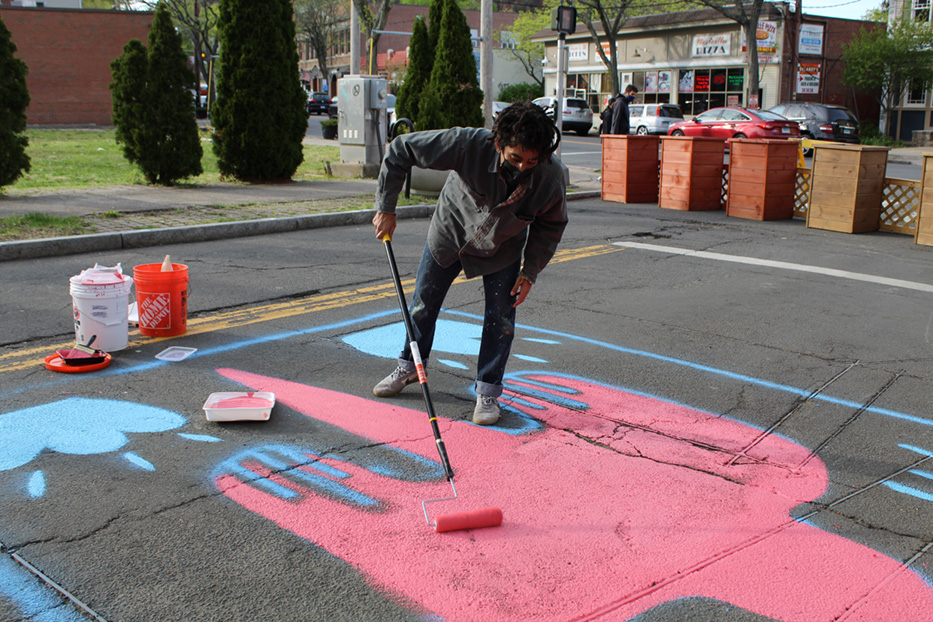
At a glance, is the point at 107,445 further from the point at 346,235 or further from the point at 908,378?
the point at 346,235

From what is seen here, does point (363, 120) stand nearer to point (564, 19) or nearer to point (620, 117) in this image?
point (564, 19)

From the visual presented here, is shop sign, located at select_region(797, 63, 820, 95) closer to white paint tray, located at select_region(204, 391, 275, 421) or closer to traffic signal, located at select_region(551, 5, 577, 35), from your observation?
traffic signal, located at select_region(551, 5, 577, 35)

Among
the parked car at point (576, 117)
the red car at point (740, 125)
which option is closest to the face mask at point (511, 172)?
the red car at point (740, 125)

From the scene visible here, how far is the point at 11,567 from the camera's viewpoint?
2844 millimetres

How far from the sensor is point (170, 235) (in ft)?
31.0

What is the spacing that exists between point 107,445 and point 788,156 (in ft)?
37.5

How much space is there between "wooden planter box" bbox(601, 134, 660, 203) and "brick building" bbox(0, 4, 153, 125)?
99.3 ft

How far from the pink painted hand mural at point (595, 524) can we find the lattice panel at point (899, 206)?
8.74 metres

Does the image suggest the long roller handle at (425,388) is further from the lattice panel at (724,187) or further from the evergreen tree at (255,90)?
the evergreen tree at (255,90)

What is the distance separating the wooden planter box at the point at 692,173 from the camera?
43.7 ft

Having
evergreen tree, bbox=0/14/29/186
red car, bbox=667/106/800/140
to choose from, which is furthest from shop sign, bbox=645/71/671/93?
evergreen tree, bbox=0/14/29/186

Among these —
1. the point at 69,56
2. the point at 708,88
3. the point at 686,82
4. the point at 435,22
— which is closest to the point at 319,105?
the point at 69,56

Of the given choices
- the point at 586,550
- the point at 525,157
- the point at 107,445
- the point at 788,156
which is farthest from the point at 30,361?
the point at 788,156

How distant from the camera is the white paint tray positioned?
418cm
